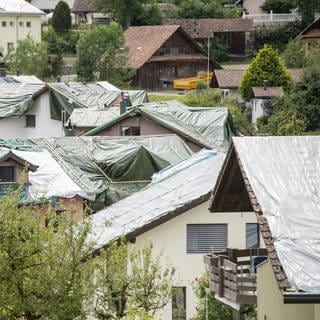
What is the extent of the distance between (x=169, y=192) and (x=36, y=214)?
6.12 metres

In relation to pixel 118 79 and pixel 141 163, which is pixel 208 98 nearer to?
pixel 118 79

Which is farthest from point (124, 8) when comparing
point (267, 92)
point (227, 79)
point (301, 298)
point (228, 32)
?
point (301, 298)

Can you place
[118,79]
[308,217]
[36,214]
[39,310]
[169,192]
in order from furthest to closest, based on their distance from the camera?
[118,79], [169,192], [36,214], [39,310], [308,217]

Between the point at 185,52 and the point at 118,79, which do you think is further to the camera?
the point at 185,52

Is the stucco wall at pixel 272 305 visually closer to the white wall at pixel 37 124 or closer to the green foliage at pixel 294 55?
the white wall at pixel 37 124

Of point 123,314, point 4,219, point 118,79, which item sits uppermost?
point 118,79

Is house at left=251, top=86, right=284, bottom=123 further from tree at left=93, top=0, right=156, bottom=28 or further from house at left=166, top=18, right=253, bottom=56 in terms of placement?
tree at left=93, top=0, right=156, bottom=28

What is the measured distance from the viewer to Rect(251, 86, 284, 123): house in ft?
171

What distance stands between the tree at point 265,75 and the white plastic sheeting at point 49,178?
76.9 ft

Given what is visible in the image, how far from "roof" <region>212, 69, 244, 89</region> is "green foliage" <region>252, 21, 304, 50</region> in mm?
13598

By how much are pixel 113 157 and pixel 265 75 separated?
2148 cm

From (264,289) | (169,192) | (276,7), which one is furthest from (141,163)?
(276,7)

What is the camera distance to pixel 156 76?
69562 millimetres

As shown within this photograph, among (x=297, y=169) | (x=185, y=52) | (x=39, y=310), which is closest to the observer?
(x=297, y=169)
